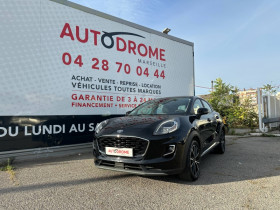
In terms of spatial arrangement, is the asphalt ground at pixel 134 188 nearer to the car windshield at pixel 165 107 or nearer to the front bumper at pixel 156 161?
the front bumper at pixel 156 161

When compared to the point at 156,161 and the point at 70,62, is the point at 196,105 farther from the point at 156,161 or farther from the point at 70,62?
the point at 70,62

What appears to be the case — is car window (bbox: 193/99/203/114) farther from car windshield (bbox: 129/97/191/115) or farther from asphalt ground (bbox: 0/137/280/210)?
asphalt ground (bbox: 0/137/280/210)

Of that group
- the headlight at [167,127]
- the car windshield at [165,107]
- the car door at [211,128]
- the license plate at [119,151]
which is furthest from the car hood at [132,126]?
the car door at [211,128]

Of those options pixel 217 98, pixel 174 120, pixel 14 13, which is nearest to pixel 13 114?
pixel 14 13

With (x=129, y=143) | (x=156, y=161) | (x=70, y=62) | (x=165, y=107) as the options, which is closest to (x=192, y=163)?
(x=156, y=161)

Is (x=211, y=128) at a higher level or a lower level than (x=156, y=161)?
higher

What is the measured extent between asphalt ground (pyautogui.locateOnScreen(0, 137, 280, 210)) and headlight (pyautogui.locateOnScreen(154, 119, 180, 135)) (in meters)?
0.81

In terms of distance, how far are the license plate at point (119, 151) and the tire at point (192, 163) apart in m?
0.86

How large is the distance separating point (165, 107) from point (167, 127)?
43.2 inches

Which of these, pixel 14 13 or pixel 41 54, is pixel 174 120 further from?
pixel 14 13

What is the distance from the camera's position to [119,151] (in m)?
3.18

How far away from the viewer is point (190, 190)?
3.04 m

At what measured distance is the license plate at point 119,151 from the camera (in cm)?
311

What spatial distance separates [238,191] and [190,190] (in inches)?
26.0
